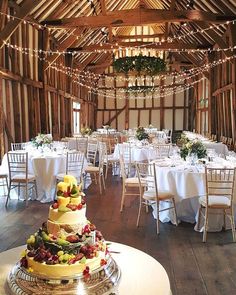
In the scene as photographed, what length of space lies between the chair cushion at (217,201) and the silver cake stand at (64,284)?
308cm

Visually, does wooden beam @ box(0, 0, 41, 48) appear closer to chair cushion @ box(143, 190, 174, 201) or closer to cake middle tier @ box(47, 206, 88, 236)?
chair cushion @ box(143, 190, 174, 201)

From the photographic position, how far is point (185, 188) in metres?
5.18

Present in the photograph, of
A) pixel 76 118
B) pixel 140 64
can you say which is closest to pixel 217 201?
pixel 140 64

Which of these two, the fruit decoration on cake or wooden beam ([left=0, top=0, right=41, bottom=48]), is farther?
wooden beam ([left=0, top=0, right=41, bottom=48])

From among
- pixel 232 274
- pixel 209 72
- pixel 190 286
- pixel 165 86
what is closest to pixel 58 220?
pixel 190 286

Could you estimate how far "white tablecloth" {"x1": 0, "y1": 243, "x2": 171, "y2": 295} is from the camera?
5.58ft

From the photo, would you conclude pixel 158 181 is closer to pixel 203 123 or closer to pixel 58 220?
pixel 58 220

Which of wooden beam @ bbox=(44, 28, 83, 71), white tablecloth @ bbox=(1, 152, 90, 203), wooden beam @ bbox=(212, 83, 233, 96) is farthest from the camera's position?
wooden beam @ bbox=(44, 28, 83, 71)

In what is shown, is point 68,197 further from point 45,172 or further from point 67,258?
point 45,172

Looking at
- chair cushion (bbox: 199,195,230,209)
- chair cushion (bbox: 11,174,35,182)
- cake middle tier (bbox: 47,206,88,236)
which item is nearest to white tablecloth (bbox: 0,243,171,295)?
cake middle tier (bbox: 47,206,88,236)

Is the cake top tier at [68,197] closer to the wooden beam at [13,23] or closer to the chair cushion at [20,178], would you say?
the chair cushion at [20,178]

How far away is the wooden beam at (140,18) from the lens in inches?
372

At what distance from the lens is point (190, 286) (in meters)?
3.38

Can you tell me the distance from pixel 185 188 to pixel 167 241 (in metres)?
0.91
